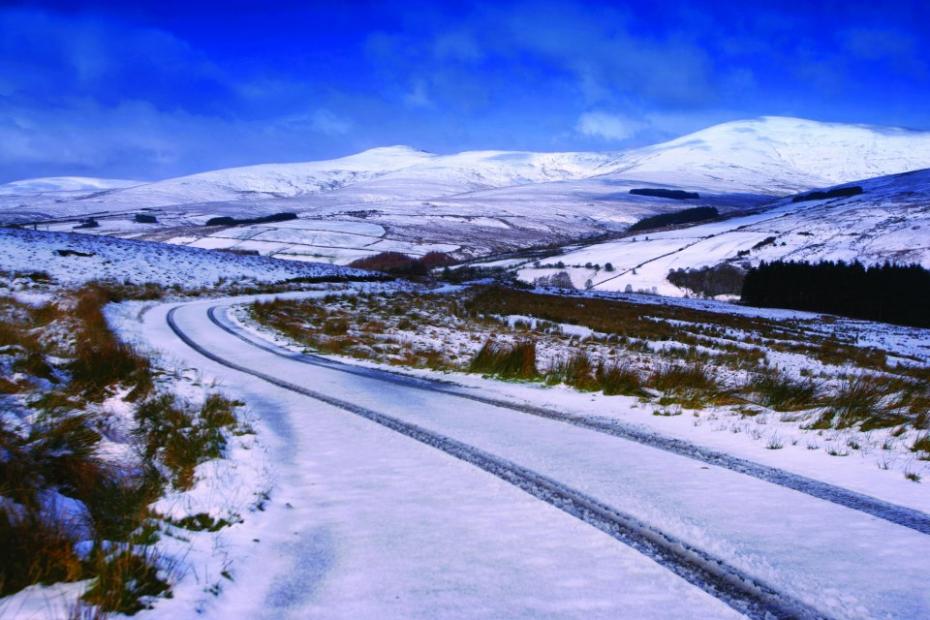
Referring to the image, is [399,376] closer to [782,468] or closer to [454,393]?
[454,393]

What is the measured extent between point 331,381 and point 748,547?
8.85 m

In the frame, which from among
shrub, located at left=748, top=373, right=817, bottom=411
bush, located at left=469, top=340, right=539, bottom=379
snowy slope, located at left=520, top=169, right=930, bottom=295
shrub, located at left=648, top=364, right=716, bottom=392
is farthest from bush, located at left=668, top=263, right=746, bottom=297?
shrub, located at left=748, top=373, right=817, bottom=411

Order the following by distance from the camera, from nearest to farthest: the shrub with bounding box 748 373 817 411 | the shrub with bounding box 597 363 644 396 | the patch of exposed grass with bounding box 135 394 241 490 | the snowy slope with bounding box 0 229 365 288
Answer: the patch of exposed grass with bounding box 135 394 241 490
the shrub with bounding box 748 373 817 411
the shrub with bounding box 597 363 644 396
the snowy slope with bounding box 0 229 365 288

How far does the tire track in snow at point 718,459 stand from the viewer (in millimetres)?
5105

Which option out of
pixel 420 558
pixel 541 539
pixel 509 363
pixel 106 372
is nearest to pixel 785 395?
pixel 509 363

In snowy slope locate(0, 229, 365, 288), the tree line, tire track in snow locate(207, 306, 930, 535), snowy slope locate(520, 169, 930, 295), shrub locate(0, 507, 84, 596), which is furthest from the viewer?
snowy slope locate(520, 169, 930, 295)

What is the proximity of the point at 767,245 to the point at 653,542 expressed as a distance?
12770cm

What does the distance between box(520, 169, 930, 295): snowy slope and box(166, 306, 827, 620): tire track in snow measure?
287 ft

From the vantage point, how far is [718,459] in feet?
22.2

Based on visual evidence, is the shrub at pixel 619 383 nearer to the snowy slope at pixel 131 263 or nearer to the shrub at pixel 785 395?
the shrub at pixel 785 395

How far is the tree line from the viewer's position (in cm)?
7850

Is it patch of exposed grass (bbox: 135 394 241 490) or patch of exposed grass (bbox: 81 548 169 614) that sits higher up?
patch of exposed grass (bbox: 81 548 169 614)

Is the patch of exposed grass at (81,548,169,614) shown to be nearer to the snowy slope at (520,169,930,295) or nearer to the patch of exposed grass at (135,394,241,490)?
the patch of exposed grass at (135,394,241,490)

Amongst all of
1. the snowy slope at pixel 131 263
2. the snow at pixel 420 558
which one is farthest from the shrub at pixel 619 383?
the snowy slope at pixel 131 263
